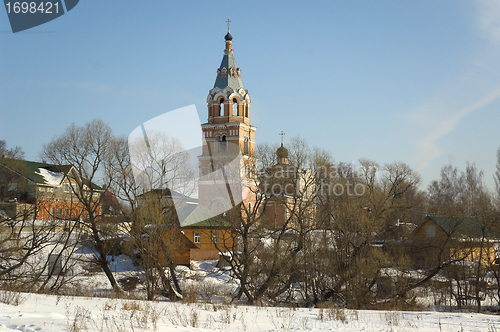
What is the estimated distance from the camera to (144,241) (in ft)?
68.0

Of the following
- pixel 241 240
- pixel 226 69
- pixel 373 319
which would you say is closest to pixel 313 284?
pixel 241 240

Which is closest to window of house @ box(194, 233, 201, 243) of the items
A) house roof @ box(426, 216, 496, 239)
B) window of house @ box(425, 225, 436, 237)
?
window of house @ box(425, 225, 436, 237)

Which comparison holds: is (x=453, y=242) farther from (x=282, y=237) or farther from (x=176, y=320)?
(x=176, y=320)

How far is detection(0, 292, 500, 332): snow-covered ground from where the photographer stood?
738 cm

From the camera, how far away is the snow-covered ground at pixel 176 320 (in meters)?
7.38

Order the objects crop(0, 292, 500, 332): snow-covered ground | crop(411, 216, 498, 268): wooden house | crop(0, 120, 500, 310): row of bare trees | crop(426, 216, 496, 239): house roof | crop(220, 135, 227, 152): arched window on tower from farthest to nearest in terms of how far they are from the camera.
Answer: crop(220, 135, 227, 152): arched window on tower → crop(426, 216, 496, 239): house roof → crop(411, 216, 498, 268): wooden house → crop(0, 120, 500, 310): row of bare trees → crop(0, 292, 500, 332): snow-covered ground

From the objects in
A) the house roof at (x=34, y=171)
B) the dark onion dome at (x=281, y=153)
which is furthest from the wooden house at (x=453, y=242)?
the house roof at (x=34, y=171)

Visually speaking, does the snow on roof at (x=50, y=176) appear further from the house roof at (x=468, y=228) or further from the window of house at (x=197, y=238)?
the house roof at (x=468, y=228)

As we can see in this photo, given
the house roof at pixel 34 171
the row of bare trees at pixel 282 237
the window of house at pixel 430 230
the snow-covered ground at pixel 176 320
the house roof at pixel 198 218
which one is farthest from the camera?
the house roof at pixel 34 171

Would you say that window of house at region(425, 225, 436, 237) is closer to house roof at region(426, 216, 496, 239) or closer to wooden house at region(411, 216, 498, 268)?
wooden house at region(411, 216, 498, 268)

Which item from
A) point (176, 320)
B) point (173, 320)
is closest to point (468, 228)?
point (176, 320)

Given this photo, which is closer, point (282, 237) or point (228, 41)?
point (282, 237)

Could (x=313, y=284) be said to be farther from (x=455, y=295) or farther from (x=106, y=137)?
(x=106, y=137)

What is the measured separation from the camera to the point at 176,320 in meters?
8.91
